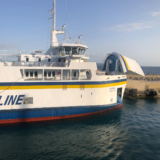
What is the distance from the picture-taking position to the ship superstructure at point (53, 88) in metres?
13.5

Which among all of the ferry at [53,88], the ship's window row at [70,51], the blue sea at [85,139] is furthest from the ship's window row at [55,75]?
the blue sea at [85,139]

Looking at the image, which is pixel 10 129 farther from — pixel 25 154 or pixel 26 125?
pixel 25 154

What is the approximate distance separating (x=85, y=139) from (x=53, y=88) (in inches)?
245

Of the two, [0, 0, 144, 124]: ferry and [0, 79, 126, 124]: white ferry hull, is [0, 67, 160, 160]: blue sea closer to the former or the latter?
[0, 79, 126, 124]: white ferry hull

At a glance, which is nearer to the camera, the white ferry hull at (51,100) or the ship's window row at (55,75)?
the white ferry hull at (51,100)

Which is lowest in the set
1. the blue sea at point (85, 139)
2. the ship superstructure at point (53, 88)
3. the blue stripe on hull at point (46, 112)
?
the blue sea at point (85, 139)

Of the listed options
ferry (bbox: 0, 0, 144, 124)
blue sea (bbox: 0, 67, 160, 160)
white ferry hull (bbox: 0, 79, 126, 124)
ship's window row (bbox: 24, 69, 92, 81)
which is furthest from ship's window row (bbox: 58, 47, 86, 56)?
blue sea (bbox: 0, 67, 160, 160)

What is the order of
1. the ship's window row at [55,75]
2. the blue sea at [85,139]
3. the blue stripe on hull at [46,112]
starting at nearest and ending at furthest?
the blue sea at [85,139], the blue stripe on hull at [46,112], the ship's window row at [55,75]

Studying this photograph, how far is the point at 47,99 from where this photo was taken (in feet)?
46.6

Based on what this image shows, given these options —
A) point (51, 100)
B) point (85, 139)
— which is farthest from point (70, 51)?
point (85, 139)

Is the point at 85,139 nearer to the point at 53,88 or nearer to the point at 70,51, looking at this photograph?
the point at 53,88

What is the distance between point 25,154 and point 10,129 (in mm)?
4568

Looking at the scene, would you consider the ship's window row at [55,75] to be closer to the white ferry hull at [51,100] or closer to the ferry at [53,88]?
the ferry at [53,88]

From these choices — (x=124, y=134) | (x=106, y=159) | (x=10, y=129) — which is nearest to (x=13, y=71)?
(x=10, y=129)
